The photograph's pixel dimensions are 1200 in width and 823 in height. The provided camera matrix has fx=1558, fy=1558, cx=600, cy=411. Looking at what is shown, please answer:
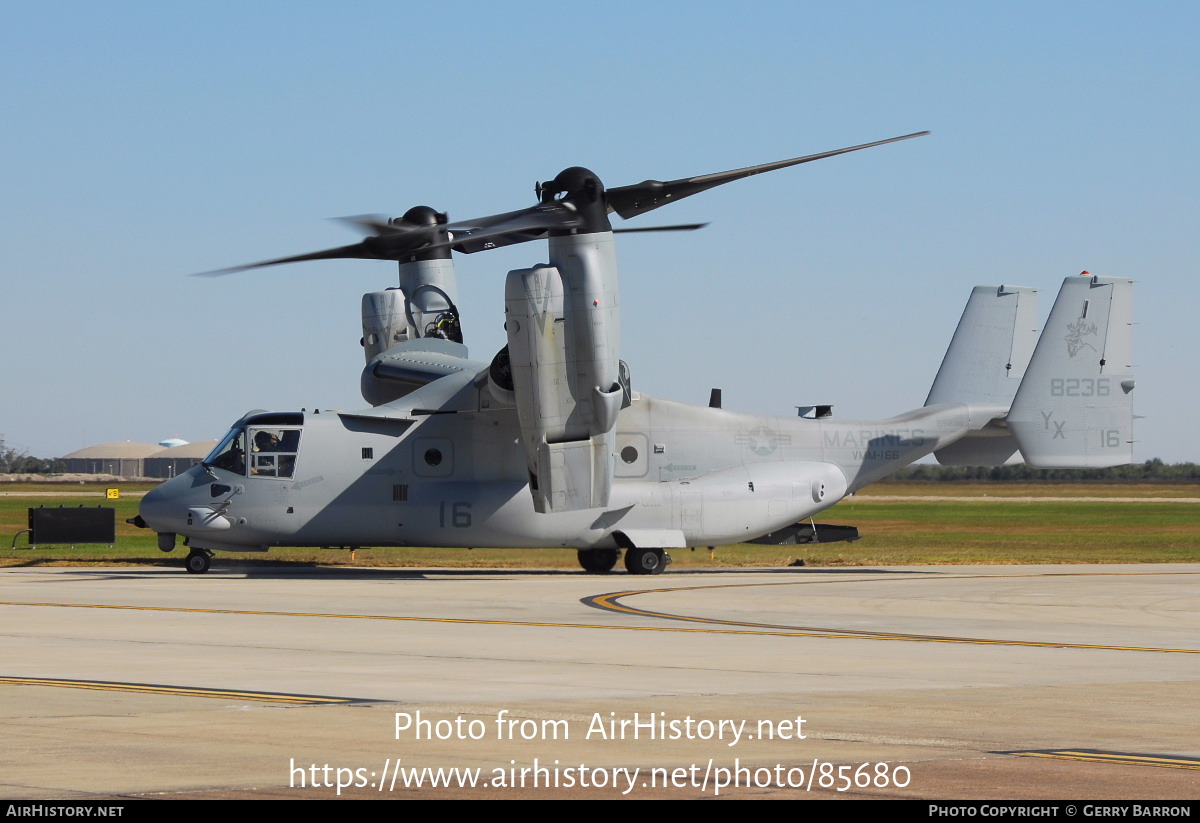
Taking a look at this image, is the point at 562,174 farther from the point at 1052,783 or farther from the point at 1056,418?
the point at 1052,783

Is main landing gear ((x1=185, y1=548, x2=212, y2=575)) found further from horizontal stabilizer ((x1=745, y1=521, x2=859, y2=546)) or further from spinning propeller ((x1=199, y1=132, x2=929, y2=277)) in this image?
horizontal stabilizer ((x1=745, y1=521, x2=859, y2=546))

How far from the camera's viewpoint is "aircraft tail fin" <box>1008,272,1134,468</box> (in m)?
36.8

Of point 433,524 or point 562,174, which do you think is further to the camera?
point 433,524

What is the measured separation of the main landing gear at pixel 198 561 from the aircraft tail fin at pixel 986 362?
17.6 m

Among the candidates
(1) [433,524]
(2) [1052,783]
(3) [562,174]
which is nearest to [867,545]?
(1) [433,524]

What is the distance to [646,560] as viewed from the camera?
34.8 m

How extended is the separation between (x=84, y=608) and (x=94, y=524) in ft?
74.1

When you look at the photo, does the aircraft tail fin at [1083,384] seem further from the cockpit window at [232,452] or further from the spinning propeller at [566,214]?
the cockpit window at [232,452]

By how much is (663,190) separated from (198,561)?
1345 cm

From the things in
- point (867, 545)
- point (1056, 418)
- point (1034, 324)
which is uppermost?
point (1034, 324)

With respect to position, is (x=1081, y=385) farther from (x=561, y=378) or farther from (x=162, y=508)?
(x=162, y=508)

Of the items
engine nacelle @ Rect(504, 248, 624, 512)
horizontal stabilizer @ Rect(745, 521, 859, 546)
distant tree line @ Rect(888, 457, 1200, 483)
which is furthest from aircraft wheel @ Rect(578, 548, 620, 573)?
distant tree line @ Rect(888, 457, 1200, 483)

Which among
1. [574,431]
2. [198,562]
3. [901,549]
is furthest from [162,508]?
[901,549]
